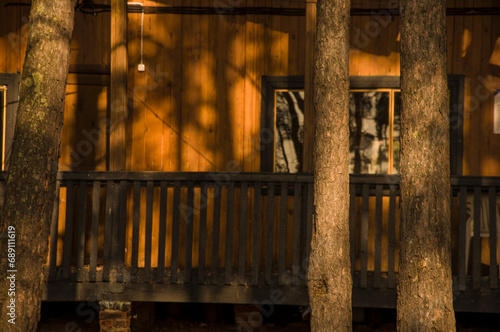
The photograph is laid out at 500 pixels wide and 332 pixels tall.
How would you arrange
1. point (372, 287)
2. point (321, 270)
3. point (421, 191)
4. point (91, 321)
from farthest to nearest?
point (91, 321) < point (372, 287) < point (321, 270) < point (421, 191)

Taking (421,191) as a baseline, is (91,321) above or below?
below

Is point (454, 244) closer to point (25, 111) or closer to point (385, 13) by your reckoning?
point (385, 13)

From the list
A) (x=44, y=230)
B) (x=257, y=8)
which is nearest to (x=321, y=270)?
(x=44, y=230)

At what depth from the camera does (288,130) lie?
8.85m

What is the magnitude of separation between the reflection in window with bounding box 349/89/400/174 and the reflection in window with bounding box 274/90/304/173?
764 millimetres

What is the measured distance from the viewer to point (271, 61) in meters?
8.79

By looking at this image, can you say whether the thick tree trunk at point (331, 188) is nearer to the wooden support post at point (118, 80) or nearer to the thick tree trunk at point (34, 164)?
the thick tree trunk at point (34, 164)

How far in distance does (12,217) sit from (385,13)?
19.8ft

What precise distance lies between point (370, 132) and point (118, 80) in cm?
373

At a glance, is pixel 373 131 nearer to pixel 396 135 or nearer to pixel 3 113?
pixel 396 135

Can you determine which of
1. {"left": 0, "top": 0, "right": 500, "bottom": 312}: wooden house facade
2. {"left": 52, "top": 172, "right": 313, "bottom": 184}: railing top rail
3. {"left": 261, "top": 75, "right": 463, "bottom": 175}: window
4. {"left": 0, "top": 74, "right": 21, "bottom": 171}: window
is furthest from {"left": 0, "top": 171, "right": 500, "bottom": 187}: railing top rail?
{"left": 0, "top": 74, "right": 21, "bottom": 171}: window

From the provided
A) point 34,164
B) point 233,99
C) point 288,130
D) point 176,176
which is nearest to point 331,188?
point 176,176

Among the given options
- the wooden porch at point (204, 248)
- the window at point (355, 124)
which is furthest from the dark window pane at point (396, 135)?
the wooden porch at point (204, 248)

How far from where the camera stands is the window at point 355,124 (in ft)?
28.6
